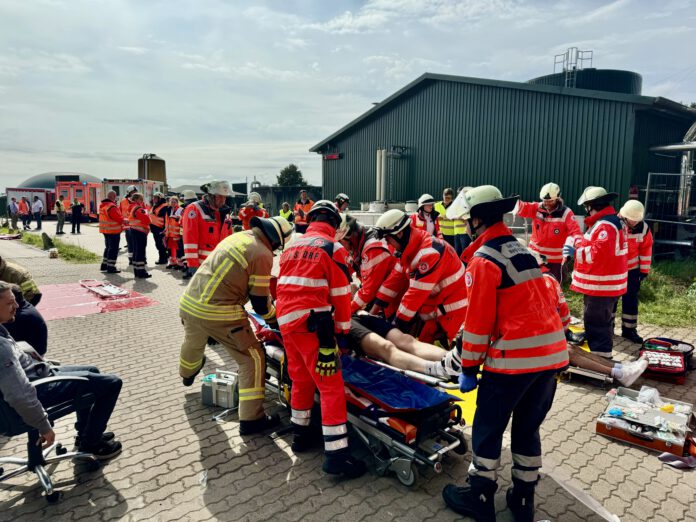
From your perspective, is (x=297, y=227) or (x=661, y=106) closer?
(x=661, y=106)

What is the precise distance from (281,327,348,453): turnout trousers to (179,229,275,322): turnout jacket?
72 centimetres

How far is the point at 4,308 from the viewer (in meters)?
3.09

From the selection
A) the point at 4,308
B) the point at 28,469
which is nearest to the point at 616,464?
the point at 28,469

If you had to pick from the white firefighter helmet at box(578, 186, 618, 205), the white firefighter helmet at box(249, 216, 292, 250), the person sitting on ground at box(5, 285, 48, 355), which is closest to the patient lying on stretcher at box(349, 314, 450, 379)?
the white firefighter helmet at box(249, 216, 292, 250)

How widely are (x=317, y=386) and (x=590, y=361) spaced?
334cm

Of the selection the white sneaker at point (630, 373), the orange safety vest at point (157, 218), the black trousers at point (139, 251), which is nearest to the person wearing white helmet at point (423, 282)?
the white sneaker at point (630, 373)

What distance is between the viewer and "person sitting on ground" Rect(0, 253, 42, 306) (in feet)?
14.7

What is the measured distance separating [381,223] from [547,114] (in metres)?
12.1

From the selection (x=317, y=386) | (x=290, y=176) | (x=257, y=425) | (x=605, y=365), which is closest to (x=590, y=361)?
(x=605, y=365)

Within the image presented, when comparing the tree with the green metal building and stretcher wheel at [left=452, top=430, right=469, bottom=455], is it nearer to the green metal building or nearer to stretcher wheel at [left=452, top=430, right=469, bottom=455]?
the green metal building

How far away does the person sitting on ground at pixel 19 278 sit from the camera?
448cm

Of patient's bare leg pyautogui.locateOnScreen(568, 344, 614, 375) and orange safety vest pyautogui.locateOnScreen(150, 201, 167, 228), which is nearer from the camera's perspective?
patient's bare leg pyautogui.locateOnScreen(568, 344, 614, 375)

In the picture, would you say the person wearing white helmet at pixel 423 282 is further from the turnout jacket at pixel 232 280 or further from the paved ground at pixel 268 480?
the paved ground at pixel 268 480

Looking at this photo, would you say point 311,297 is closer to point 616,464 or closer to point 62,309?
point 616,464
